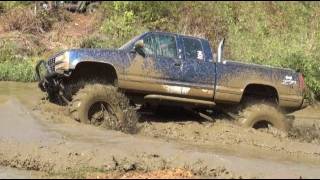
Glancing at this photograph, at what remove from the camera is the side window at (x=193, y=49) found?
12680 mm

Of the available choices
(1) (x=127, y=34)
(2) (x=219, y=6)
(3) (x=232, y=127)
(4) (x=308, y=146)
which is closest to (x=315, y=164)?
(4) (x=308, y=146)

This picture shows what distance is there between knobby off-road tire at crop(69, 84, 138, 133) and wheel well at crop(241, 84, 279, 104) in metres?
2.60

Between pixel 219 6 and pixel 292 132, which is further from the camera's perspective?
pixel 219 6

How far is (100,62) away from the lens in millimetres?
11773

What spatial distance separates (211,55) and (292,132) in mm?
2347

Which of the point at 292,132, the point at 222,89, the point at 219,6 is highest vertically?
the point at 219,6

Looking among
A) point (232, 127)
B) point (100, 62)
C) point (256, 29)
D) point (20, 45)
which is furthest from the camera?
point (256, 29)

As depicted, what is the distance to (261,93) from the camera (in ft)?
43.8

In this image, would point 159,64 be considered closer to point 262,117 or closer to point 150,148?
point 262,117

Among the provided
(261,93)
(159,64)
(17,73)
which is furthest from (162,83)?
(17,73)

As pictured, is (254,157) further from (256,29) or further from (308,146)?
(256,29)

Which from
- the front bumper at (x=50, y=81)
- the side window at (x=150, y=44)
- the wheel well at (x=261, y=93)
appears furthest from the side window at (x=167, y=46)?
the front bumper at (x=50, y=81)

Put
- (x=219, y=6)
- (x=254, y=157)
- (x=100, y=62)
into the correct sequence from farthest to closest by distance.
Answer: (x=219, y=6), (x=100, y=62), (x=254, y=157)

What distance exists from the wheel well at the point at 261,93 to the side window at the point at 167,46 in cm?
174
